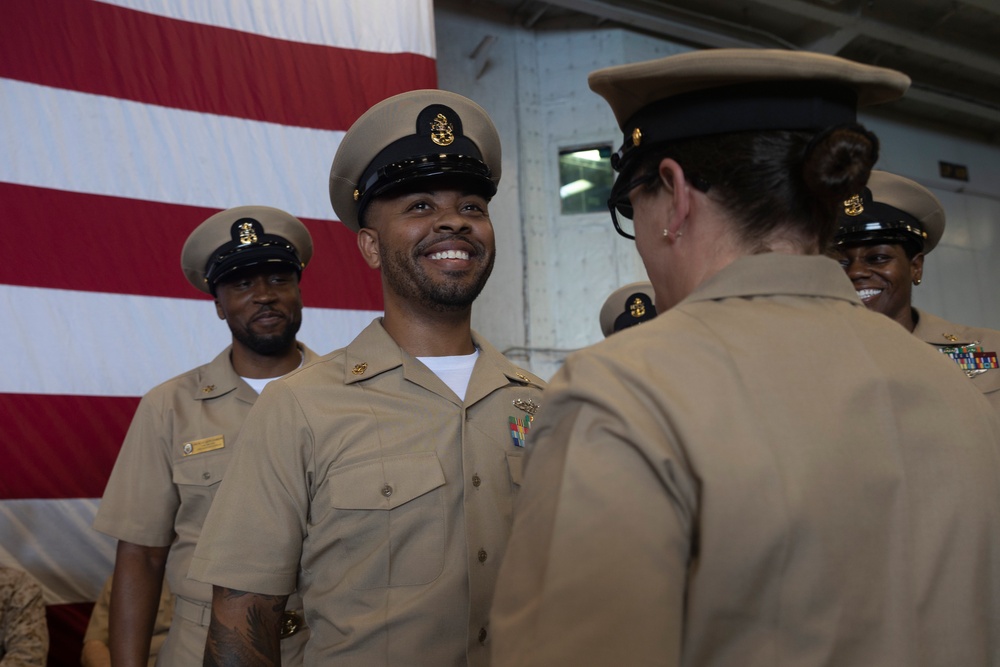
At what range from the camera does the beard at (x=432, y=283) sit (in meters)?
1.84

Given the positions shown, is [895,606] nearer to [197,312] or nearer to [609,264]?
[197,312]

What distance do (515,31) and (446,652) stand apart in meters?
6.91

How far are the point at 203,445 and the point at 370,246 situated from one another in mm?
1001

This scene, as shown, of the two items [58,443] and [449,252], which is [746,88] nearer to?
[449,252]

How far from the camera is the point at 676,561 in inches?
30.0

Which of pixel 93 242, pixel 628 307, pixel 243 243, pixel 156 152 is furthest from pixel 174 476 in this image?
pixel 628 307

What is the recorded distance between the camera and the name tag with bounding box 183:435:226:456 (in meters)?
2.57

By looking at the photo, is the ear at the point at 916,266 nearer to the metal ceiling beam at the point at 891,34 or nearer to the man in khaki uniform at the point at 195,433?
the man in khaki uniform at the point at 195,433

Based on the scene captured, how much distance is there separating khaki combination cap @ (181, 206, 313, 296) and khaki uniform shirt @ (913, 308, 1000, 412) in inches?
81.0

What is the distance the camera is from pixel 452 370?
188 cm

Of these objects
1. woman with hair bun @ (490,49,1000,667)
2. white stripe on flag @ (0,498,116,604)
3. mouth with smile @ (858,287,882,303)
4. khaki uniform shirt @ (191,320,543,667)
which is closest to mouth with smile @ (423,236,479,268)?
khaki uniform shirt @ (191,320,543,667)

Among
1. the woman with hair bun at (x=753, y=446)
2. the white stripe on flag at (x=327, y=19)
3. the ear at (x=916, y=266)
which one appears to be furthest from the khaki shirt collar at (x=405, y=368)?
the white stripe on flag at (x=327, y=19)

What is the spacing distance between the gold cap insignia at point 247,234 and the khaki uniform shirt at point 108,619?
1.21 m

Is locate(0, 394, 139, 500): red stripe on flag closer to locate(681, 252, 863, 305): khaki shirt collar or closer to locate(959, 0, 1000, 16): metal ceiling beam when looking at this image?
locate(681, 252, 863, 305): khaki shirt collar
